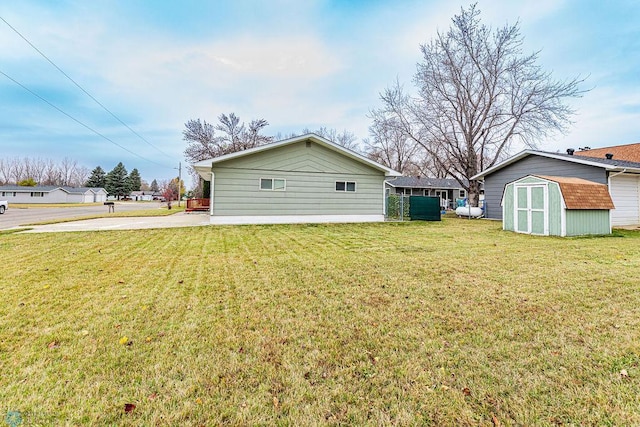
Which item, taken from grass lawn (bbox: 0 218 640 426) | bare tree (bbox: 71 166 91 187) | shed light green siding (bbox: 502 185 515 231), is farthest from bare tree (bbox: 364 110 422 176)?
bare tree (bbox: 71 166 91 187)

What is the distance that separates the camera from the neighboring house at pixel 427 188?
3067 centimetres

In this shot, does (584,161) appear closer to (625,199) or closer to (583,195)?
(625,199)

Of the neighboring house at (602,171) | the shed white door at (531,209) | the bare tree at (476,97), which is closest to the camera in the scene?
the shed white door at (531,209)

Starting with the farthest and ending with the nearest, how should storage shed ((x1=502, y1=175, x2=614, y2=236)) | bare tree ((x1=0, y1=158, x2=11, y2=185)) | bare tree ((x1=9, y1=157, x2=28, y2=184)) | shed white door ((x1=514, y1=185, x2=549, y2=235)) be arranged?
bare tree ((x1=9, y1=157, x2=28, y2=184))
bare tree ((x1=0, y1=158, x2=11, y2=185))
shed white door ((x1=514, y1=185, x2=549, y2=235))
storage shed ((x1=502, y1=175, x2=614, y2=236))

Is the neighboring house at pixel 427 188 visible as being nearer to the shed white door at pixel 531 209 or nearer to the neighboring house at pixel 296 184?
the neighboring house at pixel 296 184

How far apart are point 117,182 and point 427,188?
69.5m

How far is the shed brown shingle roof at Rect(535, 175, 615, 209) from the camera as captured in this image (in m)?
8.61

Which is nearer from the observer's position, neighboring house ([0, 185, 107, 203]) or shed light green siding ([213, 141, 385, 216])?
shed light green siding ([213, 141, 385, 216])

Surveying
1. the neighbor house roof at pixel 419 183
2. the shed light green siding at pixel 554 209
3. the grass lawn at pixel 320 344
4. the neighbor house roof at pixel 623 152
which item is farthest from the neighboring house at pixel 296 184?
the neighbor house roof at pixel 419 183

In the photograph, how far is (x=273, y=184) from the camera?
12.4 m

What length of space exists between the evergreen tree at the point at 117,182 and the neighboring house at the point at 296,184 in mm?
68658

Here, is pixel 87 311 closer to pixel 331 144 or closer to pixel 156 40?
pixel 331 144

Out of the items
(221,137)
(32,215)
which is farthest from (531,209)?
(221,137)

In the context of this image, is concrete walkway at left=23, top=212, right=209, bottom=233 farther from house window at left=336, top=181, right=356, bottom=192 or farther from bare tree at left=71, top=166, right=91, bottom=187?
bare tree at left=71, top=166, right=91, bottom=187
